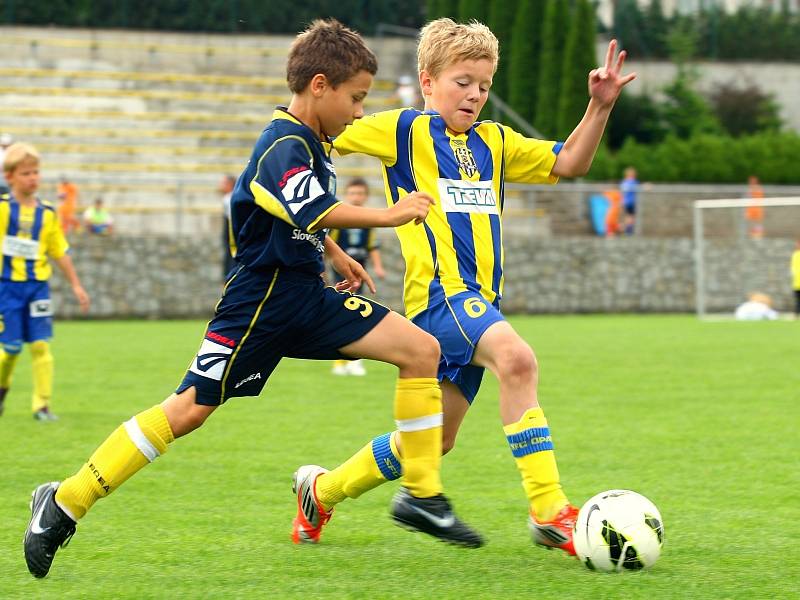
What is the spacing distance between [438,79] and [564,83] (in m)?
23.3

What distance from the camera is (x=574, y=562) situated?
470cm

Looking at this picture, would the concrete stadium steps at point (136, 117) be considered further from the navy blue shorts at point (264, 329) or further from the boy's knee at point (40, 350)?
Result: the navy blue shorts at point (264, 329)

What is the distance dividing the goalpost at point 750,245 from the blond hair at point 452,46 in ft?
63.8

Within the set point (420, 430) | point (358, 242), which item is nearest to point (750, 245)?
point (358, 242)

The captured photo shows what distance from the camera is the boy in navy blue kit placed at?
4465 millimetres

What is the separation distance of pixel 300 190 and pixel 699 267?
66.4 feet

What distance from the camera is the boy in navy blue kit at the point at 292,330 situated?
446 centimetres

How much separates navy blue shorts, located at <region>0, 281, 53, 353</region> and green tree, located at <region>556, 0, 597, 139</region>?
1978cm

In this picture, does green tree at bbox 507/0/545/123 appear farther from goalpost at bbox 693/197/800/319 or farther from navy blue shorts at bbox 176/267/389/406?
navy blue shorts at bbox 176/267/389/406

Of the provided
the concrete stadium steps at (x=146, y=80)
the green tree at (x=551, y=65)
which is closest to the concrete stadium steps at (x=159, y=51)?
the concrete stadium steps at (x=146, y=80)

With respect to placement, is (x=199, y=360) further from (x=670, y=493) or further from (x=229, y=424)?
(x=229, y=424)

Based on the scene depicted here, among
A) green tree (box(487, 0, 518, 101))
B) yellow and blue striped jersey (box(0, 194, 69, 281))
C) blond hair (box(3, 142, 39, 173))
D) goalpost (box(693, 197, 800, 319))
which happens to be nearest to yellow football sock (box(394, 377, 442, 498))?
blond hair (box(3, 142, 39, 173))

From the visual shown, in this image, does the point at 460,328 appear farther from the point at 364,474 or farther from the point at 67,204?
the point at 67,204

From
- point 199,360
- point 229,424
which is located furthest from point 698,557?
point 229,424
